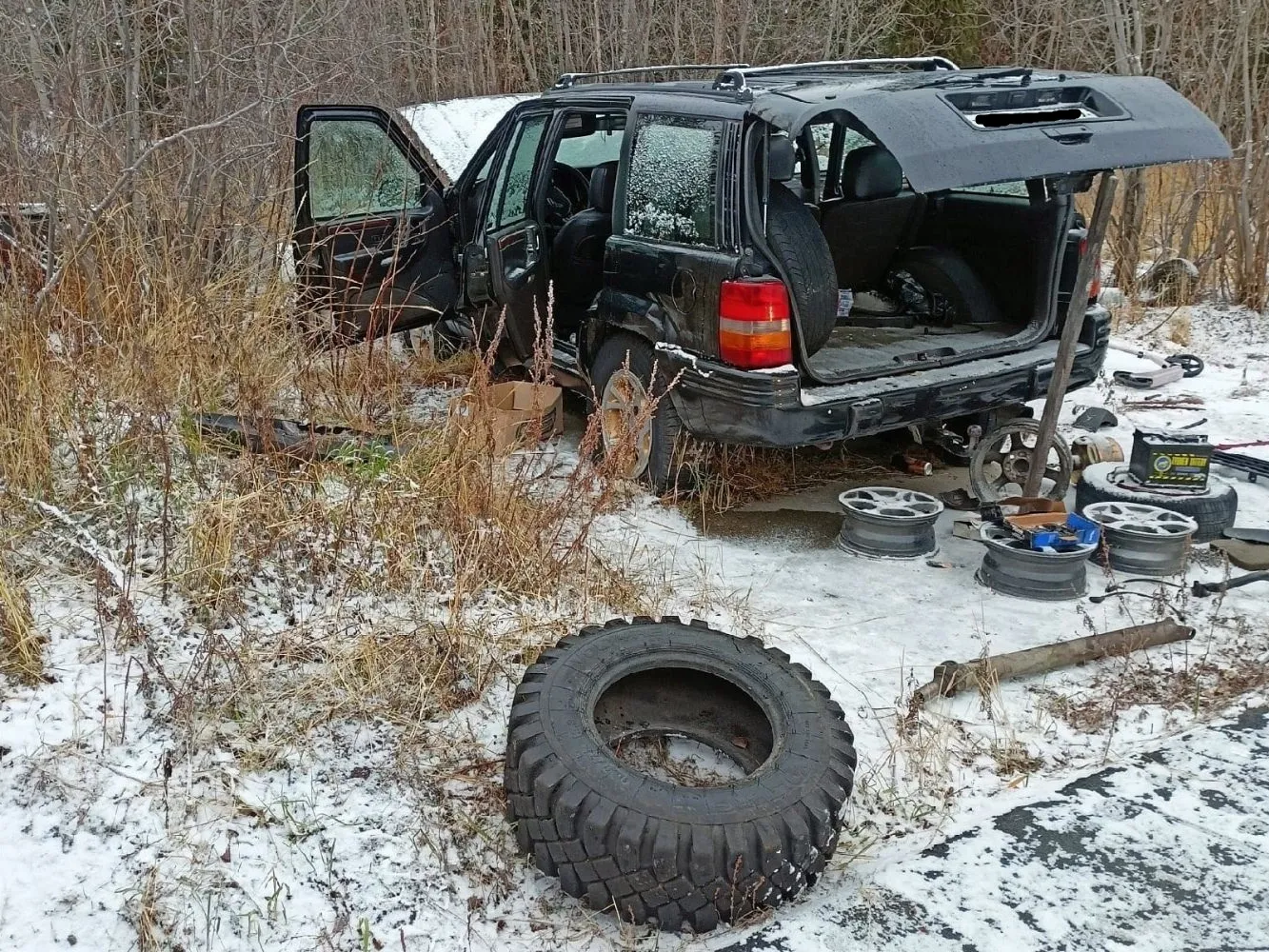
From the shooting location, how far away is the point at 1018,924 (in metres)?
2.57

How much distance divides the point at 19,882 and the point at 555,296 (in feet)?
12.6

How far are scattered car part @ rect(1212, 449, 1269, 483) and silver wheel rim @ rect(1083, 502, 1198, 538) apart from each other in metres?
0.99

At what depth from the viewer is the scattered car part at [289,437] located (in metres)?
4.25

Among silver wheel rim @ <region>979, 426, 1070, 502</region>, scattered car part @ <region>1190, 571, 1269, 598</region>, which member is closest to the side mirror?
silver wheel rim @ <region>979, 426, 1070, 502</region>

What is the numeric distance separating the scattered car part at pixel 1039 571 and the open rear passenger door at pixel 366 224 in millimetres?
2992

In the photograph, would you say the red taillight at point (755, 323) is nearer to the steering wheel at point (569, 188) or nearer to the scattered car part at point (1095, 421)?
the steering wheel at point (569, 188)

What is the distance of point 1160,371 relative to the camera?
6.82m

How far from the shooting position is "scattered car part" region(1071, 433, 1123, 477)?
536 centimetres

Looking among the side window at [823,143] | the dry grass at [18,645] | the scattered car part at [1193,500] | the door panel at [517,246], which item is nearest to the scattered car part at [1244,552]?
the scattered car part at [1193,500]

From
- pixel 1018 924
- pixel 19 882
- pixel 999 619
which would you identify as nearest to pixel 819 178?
pixel 999 619

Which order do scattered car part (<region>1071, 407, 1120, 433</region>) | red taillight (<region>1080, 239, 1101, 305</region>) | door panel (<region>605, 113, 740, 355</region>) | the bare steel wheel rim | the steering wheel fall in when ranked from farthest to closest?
the steering wheel, scattered car part (<region>1071, 407, 1120, 433</region>), red taillight (<region>1080, 239, 1101, 305</region>), the bare steel wheel rim, door panel (<region>605, 113, 740, 355</region>)

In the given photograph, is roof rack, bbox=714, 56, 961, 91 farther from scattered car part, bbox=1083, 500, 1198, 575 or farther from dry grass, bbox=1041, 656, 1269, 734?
dry grass, bbox=1041, 656, 1269, 734

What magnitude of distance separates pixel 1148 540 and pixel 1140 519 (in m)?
0.22

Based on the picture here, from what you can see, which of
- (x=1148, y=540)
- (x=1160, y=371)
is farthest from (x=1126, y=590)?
(x=1160, y=371)
